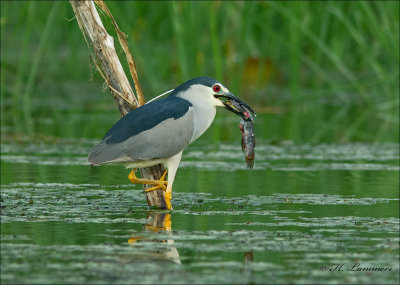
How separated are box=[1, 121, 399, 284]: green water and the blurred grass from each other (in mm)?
1772

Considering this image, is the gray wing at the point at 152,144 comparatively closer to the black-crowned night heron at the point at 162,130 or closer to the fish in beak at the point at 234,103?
the black-crowned night heron at the point at 162,130

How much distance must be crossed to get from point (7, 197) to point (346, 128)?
20.5 ft

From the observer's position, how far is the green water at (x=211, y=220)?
4555 millimetres

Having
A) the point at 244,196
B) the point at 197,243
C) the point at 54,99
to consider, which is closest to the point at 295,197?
the point at 244,196

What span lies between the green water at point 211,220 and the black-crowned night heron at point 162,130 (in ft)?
1.12

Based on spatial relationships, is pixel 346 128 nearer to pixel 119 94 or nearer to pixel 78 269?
pixel 119 94

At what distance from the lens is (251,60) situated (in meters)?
17.5

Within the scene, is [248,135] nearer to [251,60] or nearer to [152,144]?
[152,144]

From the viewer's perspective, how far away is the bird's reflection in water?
15.9 feet

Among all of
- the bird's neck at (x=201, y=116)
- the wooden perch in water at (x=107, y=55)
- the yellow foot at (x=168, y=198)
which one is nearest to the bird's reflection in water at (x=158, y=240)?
the yellow foot at (x=168, y=198)

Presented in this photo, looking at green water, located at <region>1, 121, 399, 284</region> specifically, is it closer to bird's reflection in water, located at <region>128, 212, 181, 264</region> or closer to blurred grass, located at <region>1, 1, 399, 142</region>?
bird's reflection in water, located at <region>128, 212, 181, 264</region>

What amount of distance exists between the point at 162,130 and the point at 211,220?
0.90 m

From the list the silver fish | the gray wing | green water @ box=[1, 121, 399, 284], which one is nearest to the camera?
green water @ box=[1, 121, 399, 284]

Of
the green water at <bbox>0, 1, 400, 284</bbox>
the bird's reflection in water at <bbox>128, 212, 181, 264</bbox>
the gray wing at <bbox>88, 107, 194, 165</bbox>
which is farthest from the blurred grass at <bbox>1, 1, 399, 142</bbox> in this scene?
the bird's reflection in water at <bbox>128, 212, 181, 264</bbox>
